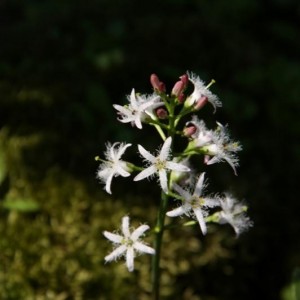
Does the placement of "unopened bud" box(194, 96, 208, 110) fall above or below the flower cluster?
above

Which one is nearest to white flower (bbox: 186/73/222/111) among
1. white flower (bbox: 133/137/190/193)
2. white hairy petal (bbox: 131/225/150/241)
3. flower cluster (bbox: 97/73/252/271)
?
flower cluster (bbox: 97/73/252/271)

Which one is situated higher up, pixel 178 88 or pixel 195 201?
pixel 178 88

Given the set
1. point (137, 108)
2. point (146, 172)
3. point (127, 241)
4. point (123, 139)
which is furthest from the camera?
point (123, 139)

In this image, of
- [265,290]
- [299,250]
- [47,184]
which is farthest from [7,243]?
[299,250]

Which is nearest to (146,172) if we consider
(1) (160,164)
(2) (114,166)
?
(1) (160,164)

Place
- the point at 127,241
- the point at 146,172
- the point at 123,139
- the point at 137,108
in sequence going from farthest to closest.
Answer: the point at 123,139 < the point at 127,241 < the point at 137,108 < the point at 146,172

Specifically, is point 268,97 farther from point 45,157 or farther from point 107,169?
point 107,169

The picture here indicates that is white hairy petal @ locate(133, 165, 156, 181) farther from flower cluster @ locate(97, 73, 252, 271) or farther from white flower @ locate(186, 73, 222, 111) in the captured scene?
white flower @ locate(186, 73, 222, 111)

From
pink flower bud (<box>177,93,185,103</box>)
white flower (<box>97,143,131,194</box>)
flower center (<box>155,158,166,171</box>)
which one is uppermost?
pink flower bud (<box>177,93,185,103</box>)

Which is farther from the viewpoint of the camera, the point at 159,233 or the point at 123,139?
the point at 123,139

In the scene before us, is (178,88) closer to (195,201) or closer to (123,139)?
(195,201)
